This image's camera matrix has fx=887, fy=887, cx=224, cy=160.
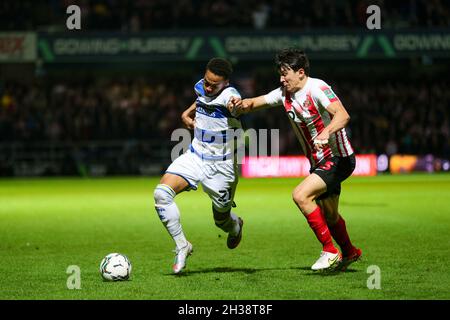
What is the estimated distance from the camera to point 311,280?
802 cm

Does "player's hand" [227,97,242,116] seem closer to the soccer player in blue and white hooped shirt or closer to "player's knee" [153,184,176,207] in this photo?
the soccer player in blue and white hooped shirt

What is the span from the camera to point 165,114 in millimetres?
30297

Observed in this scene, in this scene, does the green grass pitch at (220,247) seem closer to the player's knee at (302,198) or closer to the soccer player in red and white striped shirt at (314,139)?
the soccer player in red and white striped shirt at (314,139)

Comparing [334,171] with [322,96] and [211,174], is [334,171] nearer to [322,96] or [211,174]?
[322,96]

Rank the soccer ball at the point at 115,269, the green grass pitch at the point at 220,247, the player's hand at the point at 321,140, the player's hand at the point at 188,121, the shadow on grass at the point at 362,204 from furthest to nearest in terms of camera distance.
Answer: the shadow on grass at the point at 362,204, the player's hand at the point at 188,121, the soccer ball at the point at 115,269, the player's hand at the point at 321,140, the green grass pitch at the point at 220,247

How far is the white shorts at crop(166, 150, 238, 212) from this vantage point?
900 centimetres

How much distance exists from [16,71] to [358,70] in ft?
41.9

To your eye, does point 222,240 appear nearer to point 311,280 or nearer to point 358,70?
point 311,280

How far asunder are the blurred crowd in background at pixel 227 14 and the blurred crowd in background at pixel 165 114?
7.23 ft

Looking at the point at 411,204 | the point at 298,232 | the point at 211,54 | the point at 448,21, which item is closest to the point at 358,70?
the point at 448,21

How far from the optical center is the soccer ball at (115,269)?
8.05 meters
